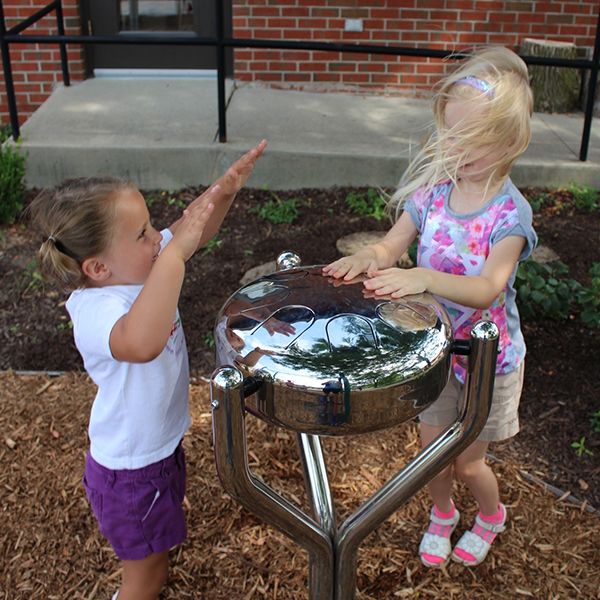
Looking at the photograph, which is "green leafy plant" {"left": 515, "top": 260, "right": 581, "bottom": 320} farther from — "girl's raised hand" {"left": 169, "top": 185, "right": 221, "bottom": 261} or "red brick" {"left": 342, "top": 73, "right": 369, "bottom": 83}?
"red brick" {"left": 342, "top": 73, "right": 369, "bottom": 83}

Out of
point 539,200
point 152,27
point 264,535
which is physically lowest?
point 264,535

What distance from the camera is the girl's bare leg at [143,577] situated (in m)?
1.86

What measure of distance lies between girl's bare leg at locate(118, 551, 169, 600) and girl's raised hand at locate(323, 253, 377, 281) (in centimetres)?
89

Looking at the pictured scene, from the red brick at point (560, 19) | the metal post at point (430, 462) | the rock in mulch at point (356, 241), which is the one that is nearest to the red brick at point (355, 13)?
the red brick at point (560, 19)

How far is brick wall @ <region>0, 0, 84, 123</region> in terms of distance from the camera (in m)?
5.61

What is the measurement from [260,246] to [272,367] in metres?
2.86

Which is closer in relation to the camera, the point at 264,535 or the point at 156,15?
the point at 264,535

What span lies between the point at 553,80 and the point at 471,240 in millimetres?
4376

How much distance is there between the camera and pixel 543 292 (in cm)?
304

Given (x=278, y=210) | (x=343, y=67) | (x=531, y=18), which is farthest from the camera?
(x=343, y=67)

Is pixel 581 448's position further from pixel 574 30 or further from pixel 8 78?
pixel 574 30

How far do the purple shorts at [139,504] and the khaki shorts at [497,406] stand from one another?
645mm

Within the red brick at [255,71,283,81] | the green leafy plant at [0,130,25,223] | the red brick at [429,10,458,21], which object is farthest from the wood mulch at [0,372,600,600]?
the red brick at [429,10,458,21]

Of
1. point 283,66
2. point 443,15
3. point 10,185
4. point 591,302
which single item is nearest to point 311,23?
point 283,66
